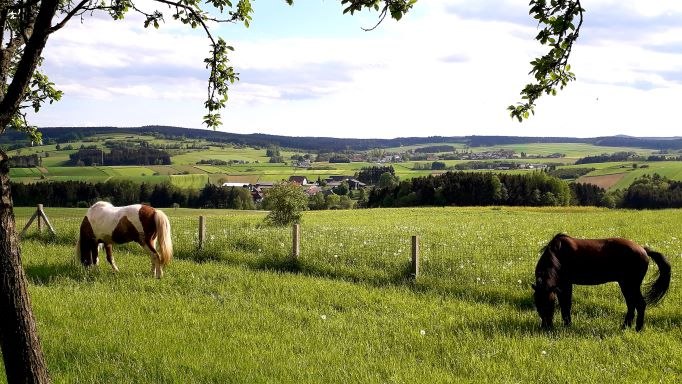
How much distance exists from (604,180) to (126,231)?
12750 centimetres

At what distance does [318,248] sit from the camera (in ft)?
57.0

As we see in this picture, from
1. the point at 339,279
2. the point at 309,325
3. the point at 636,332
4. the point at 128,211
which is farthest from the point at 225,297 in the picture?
the point at 636,332

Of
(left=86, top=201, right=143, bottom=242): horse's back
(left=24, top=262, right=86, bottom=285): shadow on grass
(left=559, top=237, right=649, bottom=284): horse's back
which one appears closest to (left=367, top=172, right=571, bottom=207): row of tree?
(left=86, top=201, right=143, bottom=242): horse's back

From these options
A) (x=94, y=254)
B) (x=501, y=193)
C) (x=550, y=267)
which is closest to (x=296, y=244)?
(x=94, y=254)

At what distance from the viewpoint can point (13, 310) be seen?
17.4ft

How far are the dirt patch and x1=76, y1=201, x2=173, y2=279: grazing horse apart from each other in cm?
11592

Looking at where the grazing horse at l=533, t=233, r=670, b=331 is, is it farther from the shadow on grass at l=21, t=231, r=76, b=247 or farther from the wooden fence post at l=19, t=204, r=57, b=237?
the wooden fence post at l=19, t=204, r=57, b=237

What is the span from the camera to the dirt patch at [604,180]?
117 m

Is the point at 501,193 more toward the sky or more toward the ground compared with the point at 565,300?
more toward the ground

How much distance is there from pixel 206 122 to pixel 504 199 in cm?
8236

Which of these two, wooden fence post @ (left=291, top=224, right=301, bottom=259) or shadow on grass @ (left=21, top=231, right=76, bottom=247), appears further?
shadow on grass @ (left=21, top=231, right=76, bottom=247)

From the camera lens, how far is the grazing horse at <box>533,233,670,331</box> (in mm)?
10125

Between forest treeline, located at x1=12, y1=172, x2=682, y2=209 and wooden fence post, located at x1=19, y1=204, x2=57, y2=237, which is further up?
wooden fence post, located at x1=19, y1=204, x2=57, y2=237

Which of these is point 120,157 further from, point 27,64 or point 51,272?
point 27,64
